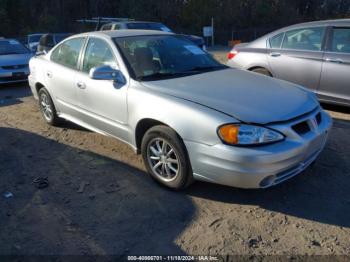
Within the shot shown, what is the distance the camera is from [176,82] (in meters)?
3.93

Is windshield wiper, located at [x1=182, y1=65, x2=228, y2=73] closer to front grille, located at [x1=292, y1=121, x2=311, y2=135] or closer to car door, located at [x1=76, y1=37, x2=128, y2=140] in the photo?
car door, located at [x1=76, y1=37, x2=128, y2=140]

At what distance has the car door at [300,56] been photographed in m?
5.93

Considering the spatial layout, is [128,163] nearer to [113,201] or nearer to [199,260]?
[113,201]

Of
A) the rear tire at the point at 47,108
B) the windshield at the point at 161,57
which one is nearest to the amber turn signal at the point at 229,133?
the windshield at the point at 161,57

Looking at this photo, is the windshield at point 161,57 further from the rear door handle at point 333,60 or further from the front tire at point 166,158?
the rear door handle at point 333,60

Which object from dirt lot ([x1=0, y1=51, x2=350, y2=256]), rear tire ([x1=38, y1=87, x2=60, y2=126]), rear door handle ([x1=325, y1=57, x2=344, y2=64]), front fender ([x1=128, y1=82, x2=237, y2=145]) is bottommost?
dirt lot ([x1=0, y1=51, x2=350, y2=256])

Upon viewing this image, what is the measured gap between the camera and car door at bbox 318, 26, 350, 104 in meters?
5.59

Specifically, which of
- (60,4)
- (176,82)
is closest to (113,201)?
(176,82)

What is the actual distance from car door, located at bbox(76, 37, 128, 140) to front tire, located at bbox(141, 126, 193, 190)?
1.54 feet

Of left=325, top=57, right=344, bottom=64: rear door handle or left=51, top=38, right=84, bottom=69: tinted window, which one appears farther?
left=325, top=57, right=344, bottom=64: rear door handle

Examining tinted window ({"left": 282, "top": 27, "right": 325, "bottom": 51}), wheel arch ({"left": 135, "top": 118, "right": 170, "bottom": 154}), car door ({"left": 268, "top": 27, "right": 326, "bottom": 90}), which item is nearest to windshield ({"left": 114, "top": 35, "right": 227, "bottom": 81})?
wheel arch ({"left": 135, "top": 118, "right": 170, "bottom": 154})

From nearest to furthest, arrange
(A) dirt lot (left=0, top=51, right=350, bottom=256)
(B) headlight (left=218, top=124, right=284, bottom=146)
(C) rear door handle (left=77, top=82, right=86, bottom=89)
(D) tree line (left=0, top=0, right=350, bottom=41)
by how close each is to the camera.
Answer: (A) dirt lot (left=0, top=51, right=350, bottom=256), (B) headlight (left=218, top=124, right=284, bottom=146), (C) rear door handle (left=77, top=82, right=86, bottom=89), (D) tree line (left=0, top=0, right=350, bottom=41)

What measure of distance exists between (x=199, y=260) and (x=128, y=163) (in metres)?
1.95

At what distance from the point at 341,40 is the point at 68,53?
420 cm
